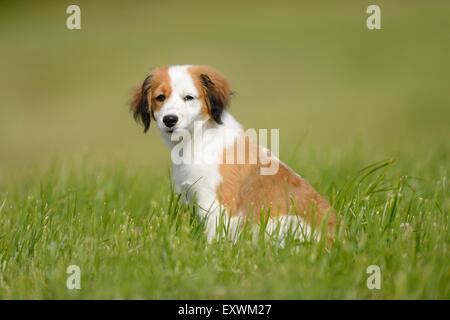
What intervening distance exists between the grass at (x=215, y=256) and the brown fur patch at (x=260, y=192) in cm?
33

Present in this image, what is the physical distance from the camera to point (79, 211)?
280 inches

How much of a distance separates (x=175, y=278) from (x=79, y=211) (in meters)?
2.34

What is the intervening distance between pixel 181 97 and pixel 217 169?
685 millimetres

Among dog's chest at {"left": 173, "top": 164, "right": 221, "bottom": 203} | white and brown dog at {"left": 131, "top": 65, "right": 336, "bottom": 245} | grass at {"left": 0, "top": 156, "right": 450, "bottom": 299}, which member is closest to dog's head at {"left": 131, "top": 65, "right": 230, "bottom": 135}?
white and brown dog at {"left": 131, "top": 65, "right": 336, "bottom": 245}

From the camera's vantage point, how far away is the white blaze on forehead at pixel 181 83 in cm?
596

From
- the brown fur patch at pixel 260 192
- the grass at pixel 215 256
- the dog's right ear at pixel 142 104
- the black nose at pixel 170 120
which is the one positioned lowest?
the grass at pixel 215 256

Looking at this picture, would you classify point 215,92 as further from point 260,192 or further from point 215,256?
point 215,256

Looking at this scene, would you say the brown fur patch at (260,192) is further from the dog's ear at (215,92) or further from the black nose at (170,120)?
the black nose at (170,120)

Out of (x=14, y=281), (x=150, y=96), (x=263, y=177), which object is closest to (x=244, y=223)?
(x=263, y=177)

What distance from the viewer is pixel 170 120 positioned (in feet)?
19.0

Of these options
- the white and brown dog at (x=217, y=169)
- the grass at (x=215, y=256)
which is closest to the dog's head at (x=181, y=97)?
the white and brown dog at (x=217, y=169)
